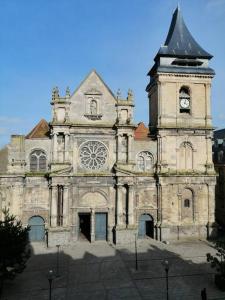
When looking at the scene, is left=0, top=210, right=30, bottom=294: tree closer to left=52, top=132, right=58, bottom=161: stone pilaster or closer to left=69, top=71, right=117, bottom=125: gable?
left=52, top=132, right=58, bottom=161: stone pilaster

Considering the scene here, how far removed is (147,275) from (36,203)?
44.4 feet

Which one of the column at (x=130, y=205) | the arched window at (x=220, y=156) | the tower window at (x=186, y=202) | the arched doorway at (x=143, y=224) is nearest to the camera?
the column at (x=130, y=205)

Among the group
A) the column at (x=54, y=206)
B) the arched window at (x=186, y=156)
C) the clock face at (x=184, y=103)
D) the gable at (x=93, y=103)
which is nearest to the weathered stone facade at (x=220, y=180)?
the arched window at (x=186, y=156)

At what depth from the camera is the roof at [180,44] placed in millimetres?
33656

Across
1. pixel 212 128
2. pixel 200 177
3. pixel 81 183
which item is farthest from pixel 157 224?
pixel 212 128

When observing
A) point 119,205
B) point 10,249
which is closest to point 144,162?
point 119,205

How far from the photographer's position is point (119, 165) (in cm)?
3147

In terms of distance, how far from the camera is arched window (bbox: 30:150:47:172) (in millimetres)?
31375

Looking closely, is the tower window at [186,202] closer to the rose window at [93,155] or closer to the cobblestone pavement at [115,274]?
the cobblestone pavement at [115,274]

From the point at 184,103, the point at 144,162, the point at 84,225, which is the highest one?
the point at 184,103

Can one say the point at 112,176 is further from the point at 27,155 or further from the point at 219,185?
the point at 219,185

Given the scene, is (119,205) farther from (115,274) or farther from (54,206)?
(115,274)

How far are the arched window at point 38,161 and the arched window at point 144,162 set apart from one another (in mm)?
9620

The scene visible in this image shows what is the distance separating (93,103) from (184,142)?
33.9 ft
